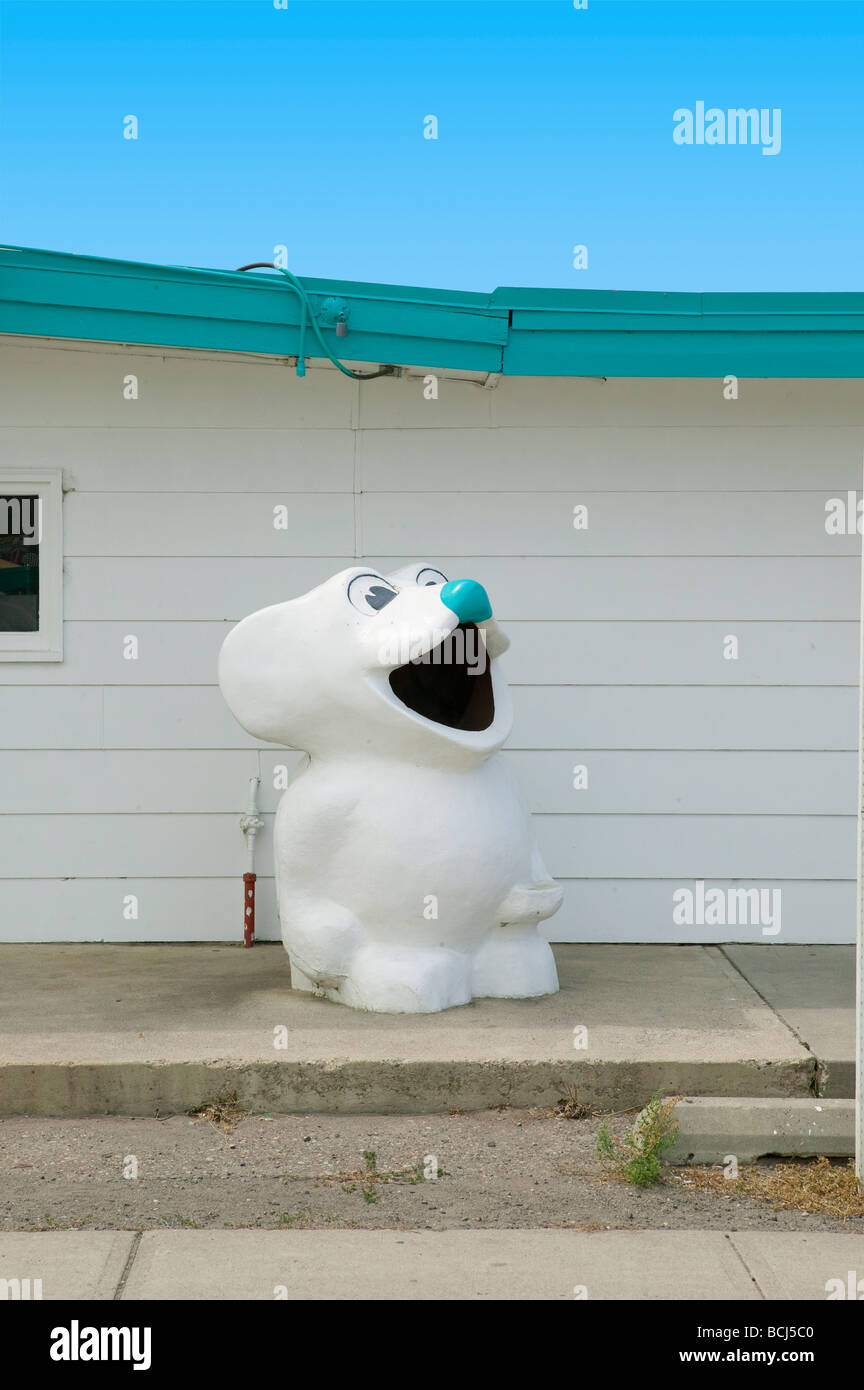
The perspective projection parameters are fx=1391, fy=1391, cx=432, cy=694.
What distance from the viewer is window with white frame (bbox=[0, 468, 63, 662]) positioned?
6.39m

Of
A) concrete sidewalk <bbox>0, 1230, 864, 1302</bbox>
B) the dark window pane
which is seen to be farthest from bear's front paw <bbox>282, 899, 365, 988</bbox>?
the dark window pane

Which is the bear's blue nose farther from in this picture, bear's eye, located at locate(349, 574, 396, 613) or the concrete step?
the concrete step

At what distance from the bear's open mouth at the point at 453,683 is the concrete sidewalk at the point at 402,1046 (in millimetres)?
1126

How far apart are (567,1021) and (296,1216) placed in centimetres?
157

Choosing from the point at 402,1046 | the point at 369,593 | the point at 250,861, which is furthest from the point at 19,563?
the point at 402,1046

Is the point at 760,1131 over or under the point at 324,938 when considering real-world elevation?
under

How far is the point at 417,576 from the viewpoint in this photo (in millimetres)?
5512

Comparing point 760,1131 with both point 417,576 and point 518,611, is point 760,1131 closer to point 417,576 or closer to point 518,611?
point 417,576

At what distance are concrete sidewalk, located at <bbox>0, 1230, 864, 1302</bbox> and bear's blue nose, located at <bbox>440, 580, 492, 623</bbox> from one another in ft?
7.07

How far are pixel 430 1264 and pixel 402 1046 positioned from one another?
1.32 m

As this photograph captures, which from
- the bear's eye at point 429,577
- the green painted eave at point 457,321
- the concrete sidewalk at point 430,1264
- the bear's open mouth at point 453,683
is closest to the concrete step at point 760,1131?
the concrete sidewalk at point 430,1264

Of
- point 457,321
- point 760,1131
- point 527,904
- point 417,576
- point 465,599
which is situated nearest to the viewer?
point 760,1131
